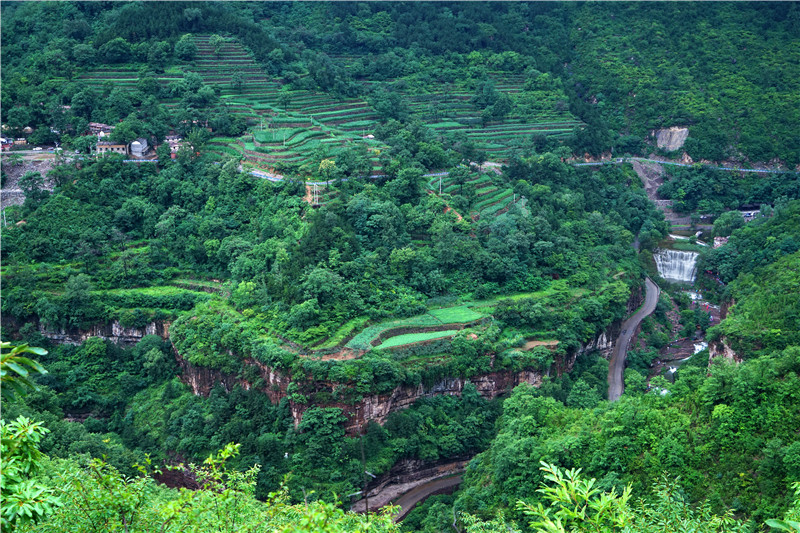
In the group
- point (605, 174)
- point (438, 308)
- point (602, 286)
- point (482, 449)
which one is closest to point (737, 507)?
point (482, 449)

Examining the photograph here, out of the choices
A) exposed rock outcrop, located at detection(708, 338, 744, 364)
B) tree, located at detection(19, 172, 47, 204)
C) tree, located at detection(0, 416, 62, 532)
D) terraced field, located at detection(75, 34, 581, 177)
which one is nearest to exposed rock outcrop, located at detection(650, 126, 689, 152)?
terraced field, located at detection(75, 34, 581, 177)

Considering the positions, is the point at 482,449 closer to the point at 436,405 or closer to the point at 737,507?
the point at 436,405

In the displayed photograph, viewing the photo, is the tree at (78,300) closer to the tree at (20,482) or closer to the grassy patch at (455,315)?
the grassy patch at (455,315)

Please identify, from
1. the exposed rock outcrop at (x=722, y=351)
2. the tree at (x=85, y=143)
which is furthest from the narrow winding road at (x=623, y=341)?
the tree at (x=85, y=143)

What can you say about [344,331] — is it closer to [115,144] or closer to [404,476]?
[404,476]

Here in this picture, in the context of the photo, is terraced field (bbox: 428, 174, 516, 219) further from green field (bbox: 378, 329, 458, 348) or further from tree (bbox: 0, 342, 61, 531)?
tree (bbox: 0, 342, 61, 531)

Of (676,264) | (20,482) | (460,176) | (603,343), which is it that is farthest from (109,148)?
(20,482)

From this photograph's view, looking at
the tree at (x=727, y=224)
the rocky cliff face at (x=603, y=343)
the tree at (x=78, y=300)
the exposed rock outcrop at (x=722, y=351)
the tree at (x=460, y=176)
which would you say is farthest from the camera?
the tree at (x=727, y=224)
